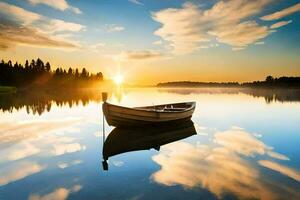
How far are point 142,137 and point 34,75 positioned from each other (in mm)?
123843

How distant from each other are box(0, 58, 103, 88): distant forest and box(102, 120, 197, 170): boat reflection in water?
104 metres

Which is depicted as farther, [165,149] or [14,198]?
[165,149]

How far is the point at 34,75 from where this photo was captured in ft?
418

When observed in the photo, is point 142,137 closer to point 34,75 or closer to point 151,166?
point 151,166

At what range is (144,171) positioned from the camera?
1206cm

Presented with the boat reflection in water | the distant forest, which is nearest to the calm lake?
the boat reflection in water

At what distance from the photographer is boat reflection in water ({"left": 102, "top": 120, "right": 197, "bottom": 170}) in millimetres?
16266

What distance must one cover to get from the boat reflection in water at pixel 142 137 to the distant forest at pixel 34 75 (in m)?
104

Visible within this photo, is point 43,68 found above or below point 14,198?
above

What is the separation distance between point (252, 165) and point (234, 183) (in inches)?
126

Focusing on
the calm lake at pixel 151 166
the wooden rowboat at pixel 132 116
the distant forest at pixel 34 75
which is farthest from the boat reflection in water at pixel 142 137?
the distant forest at pixel 34 75

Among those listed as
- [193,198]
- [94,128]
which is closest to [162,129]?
[94,128]

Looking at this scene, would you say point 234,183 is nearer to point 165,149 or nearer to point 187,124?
point 165,149

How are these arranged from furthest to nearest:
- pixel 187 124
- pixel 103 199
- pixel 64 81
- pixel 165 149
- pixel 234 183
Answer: pixel 64 81
pixel 187 124
pixel 165 149
pixel 234 183
pixel 103 199
